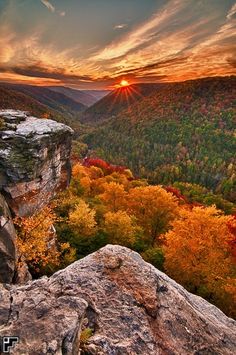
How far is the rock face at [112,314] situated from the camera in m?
13.7

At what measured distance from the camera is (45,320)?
1407 cm

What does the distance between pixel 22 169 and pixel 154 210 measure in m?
37.7

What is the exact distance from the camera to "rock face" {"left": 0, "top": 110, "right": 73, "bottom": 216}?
101ft

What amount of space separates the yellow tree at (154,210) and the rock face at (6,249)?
38.8 m

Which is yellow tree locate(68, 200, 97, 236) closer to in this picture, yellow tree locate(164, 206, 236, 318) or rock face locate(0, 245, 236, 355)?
yellow tree locate(164, 206, 236, 318)

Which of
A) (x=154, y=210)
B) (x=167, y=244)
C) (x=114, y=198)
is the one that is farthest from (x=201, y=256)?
(x=114, y=198)

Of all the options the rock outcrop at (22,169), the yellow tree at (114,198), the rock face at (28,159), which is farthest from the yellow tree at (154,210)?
the rock outcrop at (22,169)

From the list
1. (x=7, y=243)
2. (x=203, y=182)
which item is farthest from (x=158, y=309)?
(x=203, y=182)

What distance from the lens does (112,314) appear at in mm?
18094

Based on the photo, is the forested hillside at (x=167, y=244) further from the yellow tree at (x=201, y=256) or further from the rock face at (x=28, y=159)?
the rock face at (x=28, y=159)

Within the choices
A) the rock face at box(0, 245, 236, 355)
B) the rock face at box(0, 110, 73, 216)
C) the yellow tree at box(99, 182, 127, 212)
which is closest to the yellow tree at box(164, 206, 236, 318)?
the rock face at box(0, 245, 236, 355)

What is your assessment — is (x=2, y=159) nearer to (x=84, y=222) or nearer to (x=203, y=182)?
(x=84, y=222)

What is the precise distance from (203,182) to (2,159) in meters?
185

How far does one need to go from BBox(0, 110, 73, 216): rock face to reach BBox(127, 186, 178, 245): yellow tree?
28.8 metres
